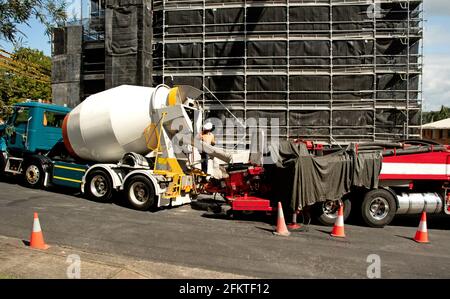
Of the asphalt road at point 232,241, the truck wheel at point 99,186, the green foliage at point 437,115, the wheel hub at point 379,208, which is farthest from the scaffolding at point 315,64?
the green foliage at point 437,115

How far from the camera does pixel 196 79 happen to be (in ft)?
78.3

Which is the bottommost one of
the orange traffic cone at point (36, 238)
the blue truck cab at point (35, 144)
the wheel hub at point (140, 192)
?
the orange traffic cone at point (36, 238)

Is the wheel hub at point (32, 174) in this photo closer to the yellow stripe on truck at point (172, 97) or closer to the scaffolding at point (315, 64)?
the yellow stripe on truck at point (172, 97)

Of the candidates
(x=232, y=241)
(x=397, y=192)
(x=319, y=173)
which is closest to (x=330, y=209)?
(x=319, y=173)

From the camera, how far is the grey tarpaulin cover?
27.6 ft

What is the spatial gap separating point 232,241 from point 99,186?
17.2 feet

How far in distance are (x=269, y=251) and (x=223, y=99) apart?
1734 centimetres

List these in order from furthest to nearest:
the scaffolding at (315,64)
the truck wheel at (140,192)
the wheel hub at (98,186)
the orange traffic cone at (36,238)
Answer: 1. the scaffolding at (315,64)
2. the wheel hub at (98,186)
3. the truck wheel at (140,192)
4. the orange traffic cone at (36,238)

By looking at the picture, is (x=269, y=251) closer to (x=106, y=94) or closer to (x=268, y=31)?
(x=106, y=94)

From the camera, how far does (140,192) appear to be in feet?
34.1

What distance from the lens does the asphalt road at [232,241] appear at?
6211 millimetres
